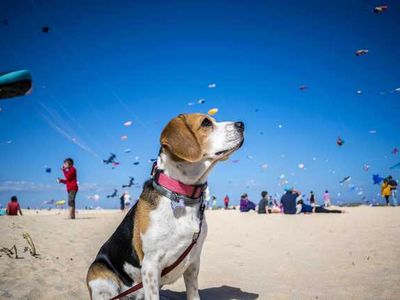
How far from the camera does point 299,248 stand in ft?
25.5

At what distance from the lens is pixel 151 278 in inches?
115

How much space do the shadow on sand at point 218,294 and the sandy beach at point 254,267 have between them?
1cm

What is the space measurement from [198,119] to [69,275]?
361 cm

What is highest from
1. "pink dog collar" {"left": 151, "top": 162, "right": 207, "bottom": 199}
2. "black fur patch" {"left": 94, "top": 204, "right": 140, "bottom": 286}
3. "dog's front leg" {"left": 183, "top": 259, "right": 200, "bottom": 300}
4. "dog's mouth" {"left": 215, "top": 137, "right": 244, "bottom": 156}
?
"dog's mouth" {"left": 215, "top": 137, "right": 244, "bottom": 156}

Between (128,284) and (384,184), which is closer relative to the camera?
(128,284)

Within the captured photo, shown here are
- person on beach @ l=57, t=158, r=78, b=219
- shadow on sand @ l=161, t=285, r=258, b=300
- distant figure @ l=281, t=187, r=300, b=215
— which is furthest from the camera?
distant figure @ l=281, t=187, r=300, b=215

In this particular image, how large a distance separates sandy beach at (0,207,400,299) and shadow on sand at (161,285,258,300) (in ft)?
0.05

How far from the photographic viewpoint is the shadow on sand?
420cm

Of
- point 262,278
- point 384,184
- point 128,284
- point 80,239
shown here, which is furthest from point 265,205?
point 128,284

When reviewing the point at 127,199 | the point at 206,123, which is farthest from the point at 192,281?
the point at 127,199

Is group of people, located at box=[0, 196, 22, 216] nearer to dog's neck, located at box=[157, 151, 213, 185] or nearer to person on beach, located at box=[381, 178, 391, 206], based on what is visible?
dog's neck, located at box=[157, 151, 213, 185]

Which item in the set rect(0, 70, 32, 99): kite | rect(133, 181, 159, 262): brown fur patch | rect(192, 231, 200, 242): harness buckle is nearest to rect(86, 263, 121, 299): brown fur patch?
rect(133, 181, 159, 262): brown fur patch

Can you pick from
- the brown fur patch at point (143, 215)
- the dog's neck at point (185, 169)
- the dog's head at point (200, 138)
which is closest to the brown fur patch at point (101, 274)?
the brown fur patch at point (143, 215)

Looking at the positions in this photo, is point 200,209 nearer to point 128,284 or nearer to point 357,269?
point 128,284
